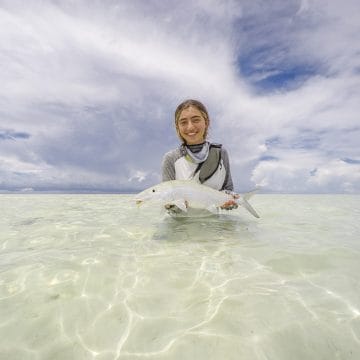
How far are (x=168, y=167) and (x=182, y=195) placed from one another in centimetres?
201

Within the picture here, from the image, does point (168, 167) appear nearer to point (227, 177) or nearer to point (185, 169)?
point (185, 169)

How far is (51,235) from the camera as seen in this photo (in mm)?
5059

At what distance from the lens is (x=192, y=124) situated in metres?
5.88

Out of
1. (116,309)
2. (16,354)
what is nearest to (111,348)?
(116,309)

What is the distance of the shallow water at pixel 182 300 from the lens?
1.71 meters

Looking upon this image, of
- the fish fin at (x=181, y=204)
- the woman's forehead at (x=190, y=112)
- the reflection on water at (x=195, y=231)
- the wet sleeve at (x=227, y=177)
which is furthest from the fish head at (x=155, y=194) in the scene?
the wet sleeve at (x=227, y=177)

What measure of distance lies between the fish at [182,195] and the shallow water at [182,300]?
0.76 m

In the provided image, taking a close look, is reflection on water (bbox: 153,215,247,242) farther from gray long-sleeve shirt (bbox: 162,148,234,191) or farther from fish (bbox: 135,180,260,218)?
gray long-sleeve shirt (bbox: 162,148,234,191)

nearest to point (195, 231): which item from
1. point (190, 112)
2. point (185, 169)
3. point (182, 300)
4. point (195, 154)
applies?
point (185, 169)

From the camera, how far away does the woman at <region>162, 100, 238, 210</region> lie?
5883 mm

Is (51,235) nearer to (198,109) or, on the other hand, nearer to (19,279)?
(19,279)

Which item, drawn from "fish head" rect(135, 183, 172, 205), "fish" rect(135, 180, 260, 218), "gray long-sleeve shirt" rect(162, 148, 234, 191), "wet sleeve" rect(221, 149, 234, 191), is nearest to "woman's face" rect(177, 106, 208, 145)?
"gray long-sleeve shirt" rect(162, 148, 234, 191)

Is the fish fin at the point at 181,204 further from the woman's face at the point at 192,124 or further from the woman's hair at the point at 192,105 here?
the woman's hair at the point at 192,105

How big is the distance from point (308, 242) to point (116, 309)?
3.42 m
